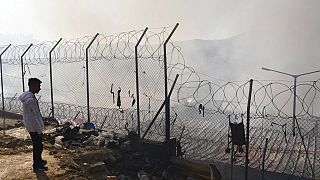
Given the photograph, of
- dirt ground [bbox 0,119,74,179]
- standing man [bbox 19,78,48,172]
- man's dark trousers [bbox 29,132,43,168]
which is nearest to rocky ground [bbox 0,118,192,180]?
dirt ground [bbox 0,119,74,179]

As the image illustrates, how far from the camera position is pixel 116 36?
7.81 m

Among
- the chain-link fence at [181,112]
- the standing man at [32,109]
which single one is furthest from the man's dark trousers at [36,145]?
the chain-link fence at [181,112]

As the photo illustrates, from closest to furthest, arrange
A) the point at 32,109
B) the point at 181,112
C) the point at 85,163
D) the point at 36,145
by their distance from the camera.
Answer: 1. the point at 32,109
2. the point at 36,145
3. the point at 85,163
4. the point at 181,112

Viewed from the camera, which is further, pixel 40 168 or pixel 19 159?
pixel 19 159

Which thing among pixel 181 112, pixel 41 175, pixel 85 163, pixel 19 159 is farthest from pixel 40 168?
pixel 181 112

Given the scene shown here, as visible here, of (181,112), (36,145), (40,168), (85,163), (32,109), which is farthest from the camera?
(181,112)

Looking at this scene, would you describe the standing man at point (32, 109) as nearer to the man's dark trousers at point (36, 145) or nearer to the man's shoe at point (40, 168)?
the man's dark trousers at point (36, 145)

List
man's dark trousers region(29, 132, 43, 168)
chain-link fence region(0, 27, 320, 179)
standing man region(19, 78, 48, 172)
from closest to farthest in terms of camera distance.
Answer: standing man region(19, 78, 48, 172) → man's dark trousers region(29, 132, 43, 168) → chain-link fence region(0, 27, 320, 179)

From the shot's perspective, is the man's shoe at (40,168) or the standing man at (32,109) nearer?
the standing man at (32,109)

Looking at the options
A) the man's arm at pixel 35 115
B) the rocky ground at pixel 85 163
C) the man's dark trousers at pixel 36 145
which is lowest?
the rocky ground at pixel 85 163

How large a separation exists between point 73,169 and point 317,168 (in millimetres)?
7984

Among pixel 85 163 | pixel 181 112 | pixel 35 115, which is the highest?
pixel 35 115

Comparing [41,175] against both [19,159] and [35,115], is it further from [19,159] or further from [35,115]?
[19,159]

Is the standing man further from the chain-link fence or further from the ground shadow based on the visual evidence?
the chain-link fence
